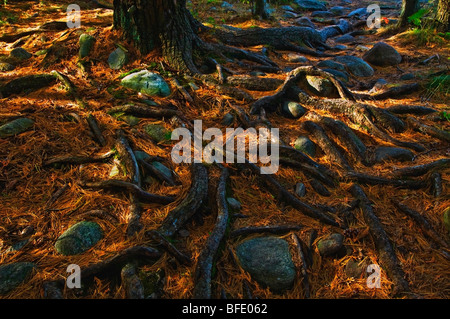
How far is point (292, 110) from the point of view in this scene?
431 cm

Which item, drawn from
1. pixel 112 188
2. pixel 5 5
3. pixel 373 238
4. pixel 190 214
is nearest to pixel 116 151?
pixel 112 188

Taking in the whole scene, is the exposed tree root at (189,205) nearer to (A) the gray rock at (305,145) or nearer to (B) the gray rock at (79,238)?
(B) the gray rock at (79,238)

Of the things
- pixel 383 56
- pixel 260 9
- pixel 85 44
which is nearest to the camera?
pixel 85 44

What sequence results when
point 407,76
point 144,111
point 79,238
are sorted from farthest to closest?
1. point 407,76
2. point 144,111
3. point 79,238

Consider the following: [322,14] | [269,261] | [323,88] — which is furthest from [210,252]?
[322,14]

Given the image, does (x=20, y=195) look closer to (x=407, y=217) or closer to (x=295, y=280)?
(x=295, y=280)

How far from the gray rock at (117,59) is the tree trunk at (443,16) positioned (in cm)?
795

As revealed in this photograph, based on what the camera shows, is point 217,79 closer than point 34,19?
Yes

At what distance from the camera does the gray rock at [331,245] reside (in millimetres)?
2467

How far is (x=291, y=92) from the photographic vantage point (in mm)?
4590

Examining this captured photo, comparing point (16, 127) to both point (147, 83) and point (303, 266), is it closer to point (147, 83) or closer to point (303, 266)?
point (147, 83)

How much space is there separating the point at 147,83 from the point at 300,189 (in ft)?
9.09

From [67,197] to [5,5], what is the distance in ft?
26.6

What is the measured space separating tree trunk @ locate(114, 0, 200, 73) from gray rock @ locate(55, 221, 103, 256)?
10.2ft
